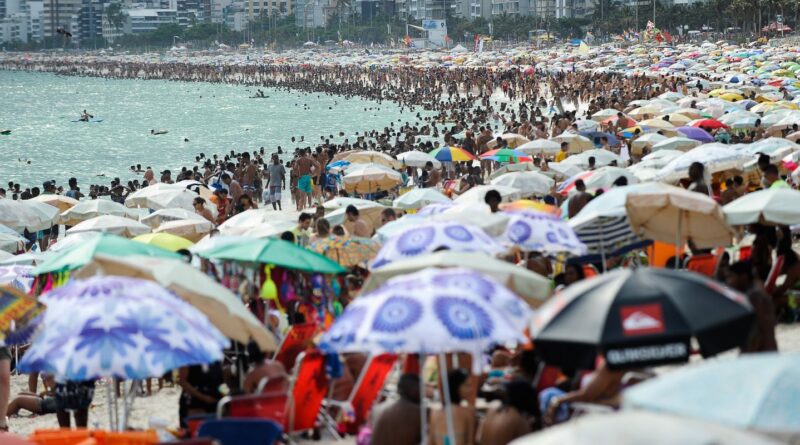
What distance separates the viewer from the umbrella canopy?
15.5m

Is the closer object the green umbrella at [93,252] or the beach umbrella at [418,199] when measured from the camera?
the green umbrella at [93,252]

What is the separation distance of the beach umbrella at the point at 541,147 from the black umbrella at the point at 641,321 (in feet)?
51.0

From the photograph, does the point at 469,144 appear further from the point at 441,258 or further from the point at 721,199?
the point at 441,258

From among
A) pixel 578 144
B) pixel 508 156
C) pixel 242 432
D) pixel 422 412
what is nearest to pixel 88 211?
pixel 508 156

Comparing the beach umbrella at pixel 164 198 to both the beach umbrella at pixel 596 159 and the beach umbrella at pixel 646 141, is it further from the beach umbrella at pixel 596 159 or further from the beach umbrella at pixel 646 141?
the beach umbrella at pixel 646 141

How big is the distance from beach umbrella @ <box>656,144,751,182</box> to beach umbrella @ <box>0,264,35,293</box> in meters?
6.89

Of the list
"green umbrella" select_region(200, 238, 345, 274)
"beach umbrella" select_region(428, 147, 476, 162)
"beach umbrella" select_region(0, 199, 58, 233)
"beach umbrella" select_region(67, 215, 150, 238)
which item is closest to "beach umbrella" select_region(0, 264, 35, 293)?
"beach umbrella" select_region(67, 215, 150, 238)

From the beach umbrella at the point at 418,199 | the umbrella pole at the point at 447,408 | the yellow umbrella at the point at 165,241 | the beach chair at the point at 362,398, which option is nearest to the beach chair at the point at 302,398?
the beach chair at the point at 362,398

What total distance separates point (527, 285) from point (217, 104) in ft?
269

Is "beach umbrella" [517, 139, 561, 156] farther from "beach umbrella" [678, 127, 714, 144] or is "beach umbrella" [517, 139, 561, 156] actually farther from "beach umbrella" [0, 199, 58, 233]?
"beach umbrella" [0, 199, 58, 233]

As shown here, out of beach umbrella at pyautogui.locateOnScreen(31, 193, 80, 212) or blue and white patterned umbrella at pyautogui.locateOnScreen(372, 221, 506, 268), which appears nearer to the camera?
blue and white patterned umbrella at pyautogui.locateOnScreen(372, 221, 506, 268)

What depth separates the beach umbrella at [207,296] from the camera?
25.0 ft

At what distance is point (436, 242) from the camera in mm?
8812

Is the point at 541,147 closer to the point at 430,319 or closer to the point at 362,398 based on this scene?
the point at 362,398
